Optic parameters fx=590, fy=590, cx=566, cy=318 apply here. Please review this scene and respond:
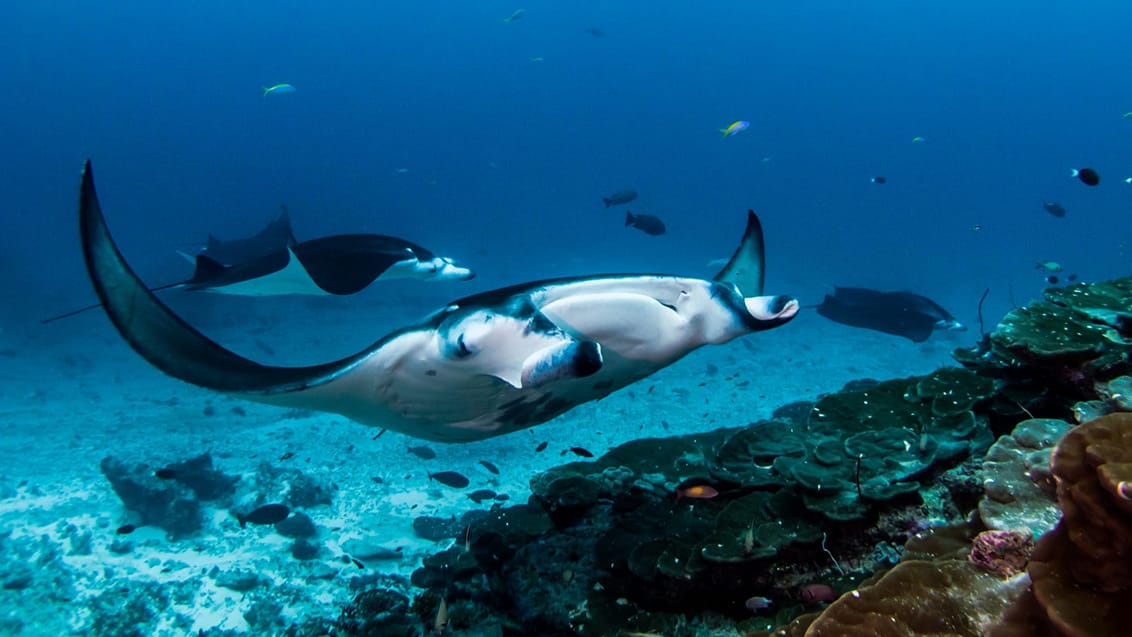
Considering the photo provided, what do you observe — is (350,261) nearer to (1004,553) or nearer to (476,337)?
(476,337)

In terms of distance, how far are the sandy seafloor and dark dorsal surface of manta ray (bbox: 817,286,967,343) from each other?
220 cm

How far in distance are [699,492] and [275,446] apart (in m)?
8.92

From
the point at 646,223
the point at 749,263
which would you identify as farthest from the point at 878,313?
the point at 749,263

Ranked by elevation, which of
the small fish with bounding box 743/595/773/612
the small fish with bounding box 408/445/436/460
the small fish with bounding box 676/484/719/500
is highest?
the small fish with bounding box 743/595/773/612

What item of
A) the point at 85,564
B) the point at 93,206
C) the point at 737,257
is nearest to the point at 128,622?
the point at 85,564

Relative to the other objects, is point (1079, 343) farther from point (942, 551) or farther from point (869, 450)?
point (942, 551)

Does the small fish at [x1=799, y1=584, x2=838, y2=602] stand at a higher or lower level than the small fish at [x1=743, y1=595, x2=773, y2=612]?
higher

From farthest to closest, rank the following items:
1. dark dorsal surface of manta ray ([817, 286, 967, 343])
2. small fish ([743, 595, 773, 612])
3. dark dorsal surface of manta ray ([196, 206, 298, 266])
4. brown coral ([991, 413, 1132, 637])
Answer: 1. dark dorsal surface of manta ray ([196, 206, 298, 266])
2. dark dorsal surface of manta ray ([817, 286, 967, 343])
3. small fish ([743, 595, 773, 612])
4. brown coral ([991, 413, 1132, 637])

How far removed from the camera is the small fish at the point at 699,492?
12.2ft

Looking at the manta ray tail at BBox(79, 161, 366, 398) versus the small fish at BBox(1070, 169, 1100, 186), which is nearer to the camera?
the manta ray tail at BBox(79, 161, 366, 398)

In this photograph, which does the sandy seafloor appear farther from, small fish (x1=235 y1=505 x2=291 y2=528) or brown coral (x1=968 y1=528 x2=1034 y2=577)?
brown coral (x1=968 y1=528 x2=1034 y2=577)

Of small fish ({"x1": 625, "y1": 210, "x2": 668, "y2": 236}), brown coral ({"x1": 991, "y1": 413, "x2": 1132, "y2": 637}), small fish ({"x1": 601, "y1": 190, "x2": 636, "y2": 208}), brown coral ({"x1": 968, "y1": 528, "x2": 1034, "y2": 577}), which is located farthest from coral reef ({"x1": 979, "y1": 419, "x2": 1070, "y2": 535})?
small fish ({"x1": 601, "y1": 190, "x2": 636, "y2": 208})

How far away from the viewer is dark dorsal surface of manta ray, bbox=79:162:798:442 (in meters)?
1.94

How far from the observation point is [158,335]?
2076 mm
